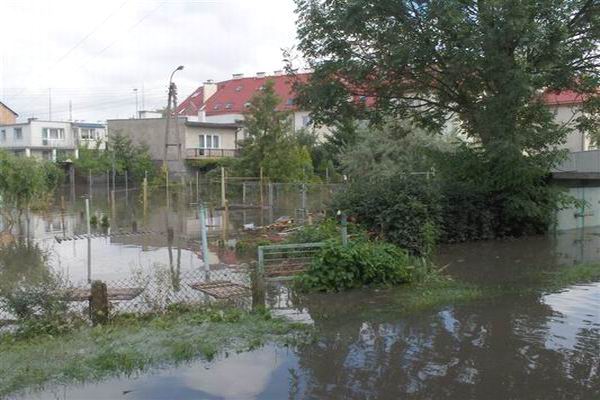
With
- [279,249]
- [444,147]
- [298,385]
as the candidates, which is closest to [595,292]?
[279,249]

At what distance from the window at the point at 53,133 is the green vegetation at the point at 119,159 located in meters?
27.9

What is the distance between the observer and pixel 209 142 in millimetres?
58688

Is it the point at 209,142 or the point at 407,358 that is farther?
the point at 209,142

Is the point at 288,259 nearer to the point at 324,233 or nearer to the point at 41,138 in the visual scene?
the point at 324,233

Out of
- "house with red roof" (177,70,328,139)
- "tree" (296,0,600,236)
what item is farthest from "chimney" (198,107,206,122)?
"tree" (296,0,600,236)

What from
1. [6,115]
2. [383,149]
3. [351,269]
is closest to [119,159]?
[383,149]

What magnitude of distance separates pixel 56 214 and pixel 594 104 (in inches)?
988

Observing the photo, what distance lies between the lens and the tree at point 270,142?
38.0 m

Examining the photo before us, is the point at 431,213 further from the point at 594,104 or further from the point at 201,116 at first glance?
the point at 201,116

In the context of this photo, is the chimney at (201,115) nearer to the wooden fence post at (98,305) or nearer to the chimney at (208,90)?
the chimney at (208,90)

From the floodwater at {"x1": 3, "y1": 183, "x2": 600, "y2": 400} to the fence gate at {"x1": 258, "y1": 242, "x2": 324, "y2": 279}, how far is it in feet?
2.40

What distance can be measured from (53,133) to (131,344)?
79.9 meters

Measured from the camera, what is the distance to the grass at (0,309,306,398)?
644 centimetres

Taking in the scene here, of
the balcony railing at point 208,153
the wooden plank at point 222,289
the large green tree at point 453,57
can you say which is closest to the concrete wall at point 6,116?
the balcony railing at point 208,153
